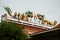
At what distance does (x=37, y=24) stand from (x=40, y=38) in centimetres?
1599

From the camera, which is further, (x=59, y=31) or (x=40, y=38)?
(x=40, y=38)

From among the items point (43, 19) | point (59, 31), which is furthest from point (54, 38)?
point (43, 19)

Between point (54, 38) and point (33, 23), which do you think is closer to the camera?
point (54, 38)

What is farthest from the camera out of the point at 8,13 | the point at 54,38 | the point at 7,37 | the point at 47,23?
the point at 47,23

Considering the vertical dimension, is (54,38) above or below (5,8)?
below

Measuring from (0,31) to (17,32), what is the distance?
1.76 metres

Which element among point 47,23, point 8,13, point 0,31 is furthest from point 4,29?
point 47,23

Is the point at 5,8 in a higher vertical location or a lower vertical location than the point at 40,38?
higher

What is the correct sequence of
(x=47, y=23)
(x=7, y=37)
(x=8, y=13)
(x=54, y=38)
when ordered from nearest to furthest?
1. (x=7, y=37)
2. (x=54, y=38)
3. (x=8, y=13)
4. (x=47, y=23)

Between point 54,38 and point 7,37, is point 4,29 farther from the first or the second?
point 54,38

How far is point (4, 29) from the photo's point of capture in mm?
25594

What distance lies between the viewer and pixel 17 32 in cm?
2544

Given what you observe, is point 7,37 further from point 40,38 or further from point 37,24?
point 37,24

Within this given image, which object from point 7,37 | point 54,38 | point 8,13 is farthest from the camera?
point 8,13
